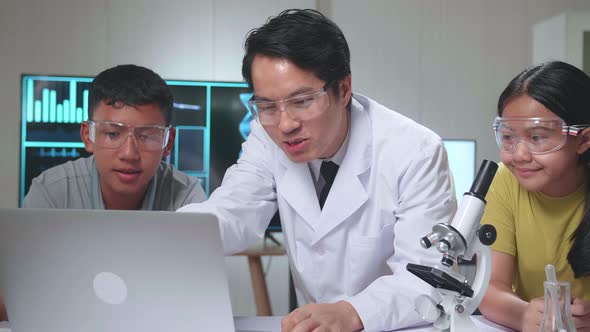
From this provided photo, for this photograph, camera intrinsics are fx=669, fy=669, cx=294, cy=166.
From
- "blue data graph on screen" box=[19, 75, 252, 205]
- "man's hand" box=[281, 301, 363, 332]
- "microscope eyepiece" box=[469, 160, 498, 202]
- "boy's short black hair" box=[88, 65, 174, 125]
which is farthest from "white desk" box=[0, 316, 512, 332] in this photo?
"blue data graph on screen" box=[19, 75, 252, 205]

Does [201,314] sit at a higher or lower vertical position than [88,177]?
lower

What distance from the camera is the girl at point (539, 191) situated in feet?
5.63

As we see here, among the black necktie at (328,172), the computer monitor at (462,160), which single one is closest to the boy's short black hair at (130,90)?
the black necktie at (328,172)

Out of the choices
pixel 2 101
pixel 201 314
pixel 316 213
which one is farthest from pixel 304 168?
pixel 2 101

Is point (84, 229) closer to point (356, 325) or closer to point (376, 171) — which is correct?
point (356, 325)

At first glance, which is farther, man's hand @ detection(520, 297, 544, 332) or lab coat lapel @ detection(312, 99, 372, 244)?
lab coat lapel @ detection(312, 99, 372, 244)

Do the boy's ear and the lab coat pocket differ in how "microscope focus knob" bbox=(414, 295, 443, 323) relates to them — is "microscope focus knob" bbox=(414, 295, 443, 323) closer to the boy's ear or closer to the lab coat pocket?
the lab coat pocket

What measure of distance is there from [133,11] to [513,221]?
348 centimetres

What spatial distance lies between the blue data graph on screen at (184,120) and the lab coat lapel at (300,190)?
7.50 ft

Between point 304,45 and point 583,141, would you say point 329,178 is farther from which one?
point 583,141

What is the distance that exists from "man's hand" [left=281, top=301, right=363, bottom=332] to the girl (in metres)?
0.43

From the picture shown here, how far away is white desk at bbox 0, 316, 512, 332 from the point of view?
156 centimetres

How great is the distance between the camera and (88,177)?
2.40 metres

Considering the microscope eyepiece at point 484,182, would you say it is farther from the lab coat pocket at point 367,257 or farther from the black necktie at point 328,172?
the black necktie at point 328,172
